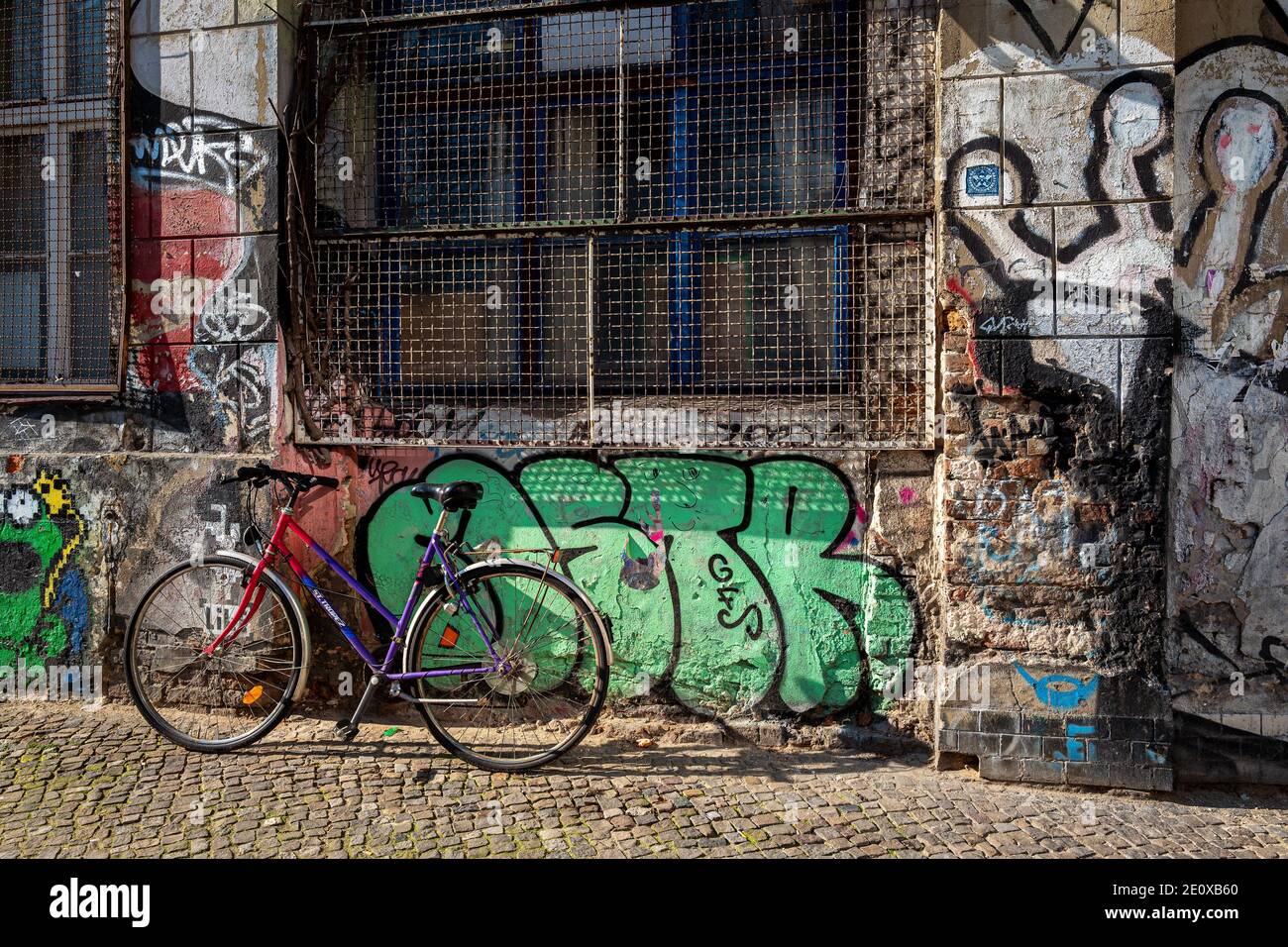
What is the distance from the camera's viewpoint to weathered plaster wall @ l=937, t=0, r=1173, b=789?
3.85 metres

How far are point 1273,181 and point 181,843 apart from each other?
4991 mm

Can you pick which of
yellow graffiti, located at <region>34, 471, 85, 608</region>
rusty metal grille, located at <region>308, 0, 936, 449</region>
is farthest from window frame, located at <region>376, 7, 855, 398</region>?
yellow graffiti, located at <region>34, 471, 85, 608</region>

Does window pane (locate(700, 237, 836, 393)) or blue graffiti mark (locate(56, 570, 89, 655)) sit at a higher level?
window pane (locate(700, 237, 836, 393))

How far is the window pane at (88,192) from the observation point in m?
5.05

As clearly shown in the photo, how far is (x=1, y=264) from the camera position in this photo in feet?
17.0

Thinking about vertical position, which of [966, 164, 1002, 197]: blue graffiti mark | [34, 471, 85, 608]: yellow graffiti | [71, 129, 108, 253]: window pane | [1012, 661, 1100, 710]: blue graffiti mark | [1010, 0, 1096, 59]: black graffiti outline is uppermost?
[1010, 0, 1096, 59]: black graffiti outline

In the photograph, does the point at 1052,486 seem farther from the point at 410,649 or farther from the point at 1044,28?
the point at 410,649

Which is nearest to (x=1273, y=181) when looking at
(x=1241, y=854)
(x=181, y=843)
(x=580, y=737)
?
(x=1241, y=854)

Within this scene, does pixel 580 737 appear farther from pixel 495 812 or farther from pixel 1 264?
pixel 1 264

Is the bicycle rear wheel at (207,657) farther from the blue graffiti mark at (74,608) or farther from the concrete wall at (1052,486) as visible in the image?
the concrete wall at (1052,486)

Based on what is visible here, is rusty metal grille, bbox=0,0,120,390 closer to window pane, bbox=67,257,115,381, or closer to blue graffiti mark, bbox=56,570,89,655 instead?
window pane, bbox=67,257,115,381

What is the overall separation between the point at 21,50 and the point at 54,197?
83cm

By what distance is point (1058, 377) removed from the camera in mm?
3912

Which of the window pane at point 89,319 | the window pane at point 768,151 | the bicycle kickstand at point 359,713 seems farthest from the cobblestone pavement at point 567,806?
the window pane at point 768,151
